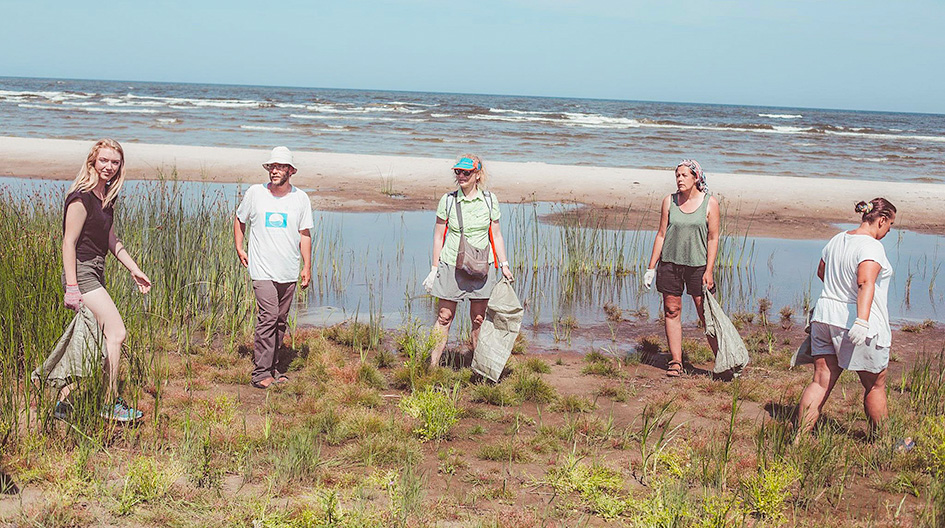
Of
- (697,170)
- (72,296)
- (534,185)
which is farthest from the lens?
(534,185)

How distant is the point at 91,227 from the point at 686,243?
13.8ft

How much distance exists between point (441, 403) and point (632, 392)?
69.4 inches

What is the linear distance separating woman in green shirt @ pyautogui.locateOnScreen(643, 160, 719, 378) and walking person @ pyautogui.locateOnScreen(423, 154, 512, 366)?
1206 millimetres

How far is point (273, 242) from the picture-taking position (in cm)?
589

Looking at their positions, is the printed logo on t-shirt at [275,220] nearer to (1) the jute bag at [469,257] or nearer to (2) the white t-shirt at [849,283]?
(1) the jute bag at [469,257]

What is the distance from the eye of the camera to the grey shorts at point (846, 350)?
493cm

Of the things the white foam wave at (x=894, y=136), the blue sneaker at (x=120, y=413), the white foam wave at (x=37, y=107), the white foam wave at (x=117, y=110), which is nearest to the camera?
the blue sneaker at (x=120, y=413)

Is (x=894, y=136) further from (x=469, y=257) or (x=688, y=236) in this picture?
(x=469, y=257)

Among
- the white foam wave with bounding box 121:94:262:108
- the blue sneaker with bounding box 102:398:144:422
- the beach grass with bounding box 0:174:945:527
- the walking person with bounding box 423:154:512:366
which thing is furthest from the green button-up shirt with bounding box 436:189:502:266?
the white foam wave with bounding box 121:94:262:108

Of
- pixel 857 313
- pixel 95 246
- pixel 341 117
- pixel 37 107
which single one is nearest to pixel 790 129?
pixel 341 117

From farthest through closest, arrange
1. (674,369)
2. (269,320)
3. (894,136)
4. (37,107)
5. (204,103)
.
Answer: (204,103), (894,136), (37,107), (674,369), (269,320)

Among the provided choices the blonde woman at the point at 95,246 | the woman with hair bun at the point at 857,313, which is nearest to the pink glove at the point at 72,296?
the blonde woman at the point at 95,246

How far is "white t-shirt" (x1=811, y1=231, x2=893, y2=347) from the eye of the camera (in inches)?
191

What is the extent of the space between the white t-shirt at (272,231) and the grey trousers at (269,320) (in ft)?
0.30
